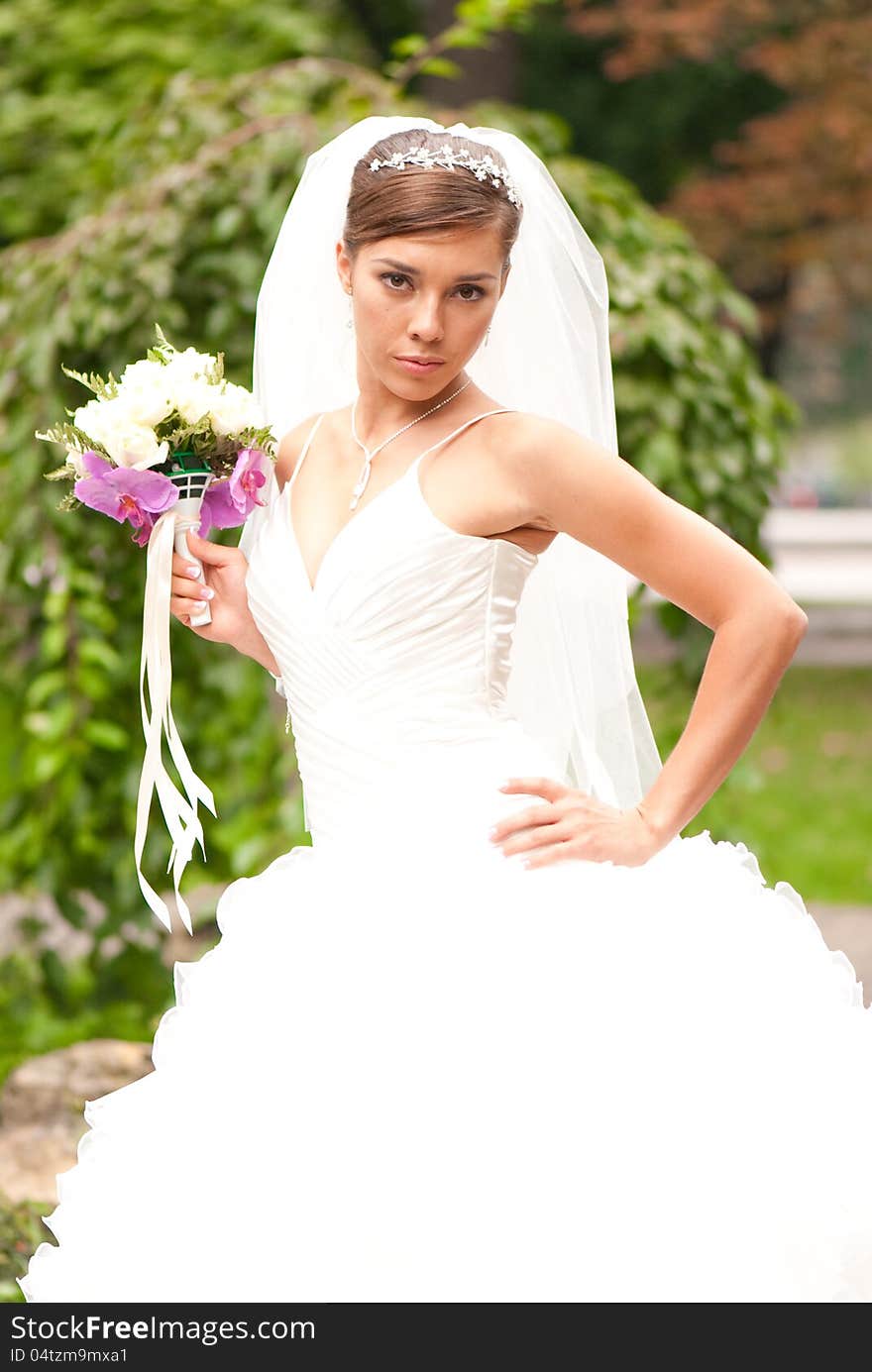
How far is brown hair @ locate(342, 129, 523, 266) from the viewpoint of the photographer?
232cm

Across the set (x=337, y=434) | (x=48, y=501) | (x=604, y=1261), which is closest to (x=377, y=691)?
(x=337, y=434)

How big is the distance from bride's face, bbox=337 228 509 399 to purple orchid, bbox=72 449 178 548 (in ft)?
1.17

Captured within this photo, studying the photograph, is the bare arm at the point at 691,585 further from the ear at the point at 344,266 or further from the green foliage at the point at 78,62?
the green foliage at the point at 78,62

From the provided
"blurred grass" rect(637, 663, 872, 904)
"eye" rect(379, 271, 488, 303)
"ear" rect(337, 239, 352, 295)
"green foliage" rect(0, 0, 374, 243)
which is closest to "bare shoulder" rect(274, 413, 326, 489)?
"ear" rect(337, 239, 352, 295)

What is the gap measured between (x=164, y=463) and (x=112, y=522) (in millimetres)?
2040

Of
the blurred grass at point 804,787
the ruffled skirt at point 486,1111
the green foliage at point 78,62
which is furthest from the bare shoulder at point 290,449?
the green foliage at point 78,62

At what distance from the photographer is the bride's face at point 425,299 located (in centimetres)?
231

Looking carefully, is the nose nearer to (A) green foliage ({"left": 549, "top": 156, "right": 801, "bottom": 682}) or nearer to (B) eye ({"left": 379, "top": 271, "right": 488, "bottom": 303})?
(B) eye ({"left": 379, "top": 271, "right": 488, "bottom": 303})

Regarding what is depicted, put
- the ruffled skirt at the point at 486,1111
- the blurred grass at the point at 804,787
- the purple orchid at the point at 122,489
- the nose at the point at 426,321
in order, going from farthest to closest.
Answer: the blurred grass at the point at 804,787
the purple orchid at the point at 122,489
the nose at the point at 426,321
the ruffled skirt at the point at 486,1111

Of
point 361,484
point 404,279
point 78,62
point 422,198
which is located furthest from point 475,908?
point 78,62

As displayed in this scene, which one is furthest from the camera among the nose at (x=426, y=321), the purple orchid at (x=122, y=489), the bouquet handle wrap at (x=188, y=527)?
the bouquet handle wrap at (x=188, y=527)

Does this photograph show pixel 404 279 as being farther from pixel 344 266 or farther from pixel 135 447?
pixel 135 447

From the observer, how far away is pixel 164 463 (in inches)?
97.6

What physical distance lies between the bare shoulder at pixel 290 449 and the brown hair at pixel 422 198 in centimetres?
35
